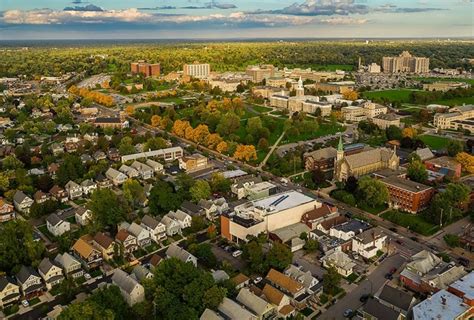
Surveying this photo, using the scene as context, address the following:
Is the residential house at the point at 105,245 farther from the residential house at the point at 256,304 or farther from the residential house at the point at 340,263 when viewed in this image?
the residential house at the point at 340,263

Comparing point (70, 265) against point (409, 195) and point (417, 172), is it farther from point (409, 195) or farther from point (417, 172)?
point (417, 172)

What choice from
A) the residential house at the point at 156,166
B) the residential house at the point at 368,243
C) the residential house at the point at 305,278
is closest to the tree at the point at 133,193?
the residential house at the point at 156,166

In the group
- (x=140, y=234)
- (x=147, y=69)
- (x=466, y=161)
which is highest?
(x=147, y=69)

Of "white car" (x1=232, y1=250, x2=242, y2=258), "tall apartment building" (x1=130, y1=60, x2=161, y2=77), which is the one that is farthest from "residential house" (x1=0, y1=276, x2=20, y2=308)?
"tall apartment building" (x1=130, y1=60, x2=161, y2=77)

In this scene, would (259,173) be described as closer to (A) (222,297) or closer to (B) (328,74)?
(A) (222,297)

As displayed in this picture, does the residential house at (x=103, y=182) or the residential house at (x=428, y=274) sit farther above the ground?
the residential house at (x=103, y=182)

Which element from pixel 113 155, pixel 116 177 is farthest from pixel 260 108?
pixel 116 177

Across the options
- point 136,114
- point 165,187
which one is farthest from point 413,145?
point 136,114
